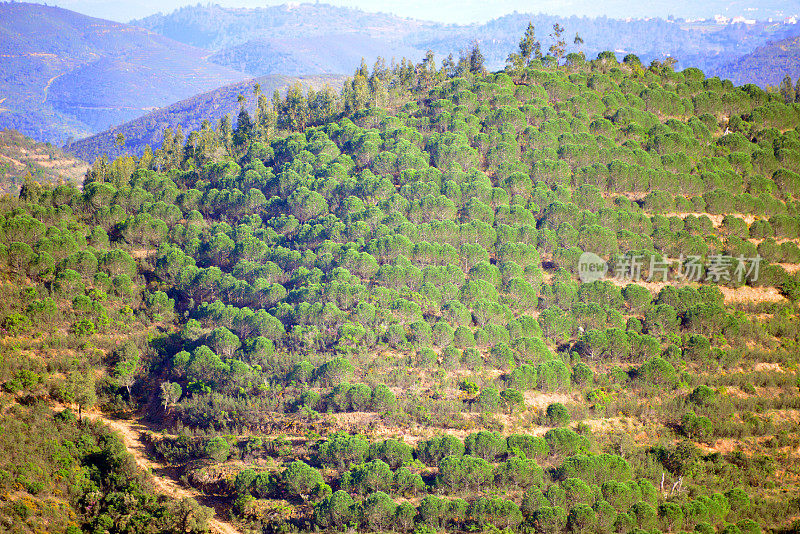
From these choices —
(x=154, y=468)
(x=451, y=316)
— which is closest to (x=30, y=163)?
(x=154, y=468)

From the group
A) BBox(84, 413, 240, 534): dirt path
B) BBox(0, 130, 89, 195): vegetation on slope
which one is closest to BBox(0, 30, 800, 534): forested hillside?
BBox(84, 413, 240, 534): dirt path

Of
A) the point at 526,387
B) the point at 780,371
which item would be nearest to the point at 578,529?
the point at 526,387

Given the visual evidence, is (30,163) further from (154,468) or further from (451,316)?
(451,316)

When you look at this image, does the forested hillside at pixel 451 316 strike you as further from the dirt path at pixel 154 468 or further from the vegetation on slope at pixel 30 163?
the vegetation on slope at pixel 30 163

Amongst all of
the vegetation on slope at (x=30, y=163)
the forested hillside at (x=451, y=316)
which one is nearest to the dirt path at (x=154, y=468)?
the forested hillside at (x=451, y=316)

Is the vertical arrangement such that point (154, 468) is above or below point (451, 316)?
below

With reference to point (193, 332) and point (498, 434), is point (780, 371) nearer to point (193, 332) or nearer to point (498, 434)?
point (498, 434)

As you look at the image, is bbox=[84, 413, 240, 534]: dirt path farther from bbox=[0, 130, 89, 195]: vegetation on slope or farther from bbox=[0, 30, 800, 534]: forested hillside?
bbox=[0, 130, 89, 195]: vegetation on slope
